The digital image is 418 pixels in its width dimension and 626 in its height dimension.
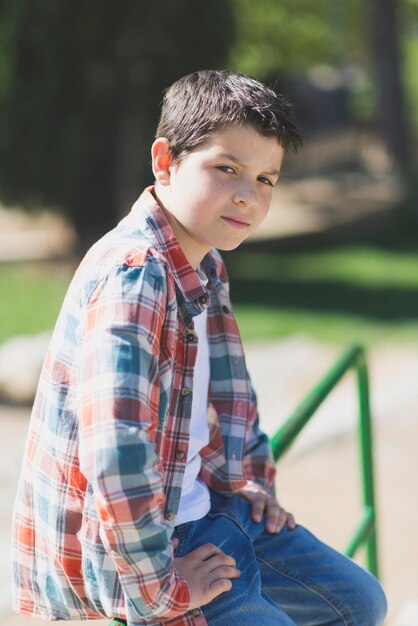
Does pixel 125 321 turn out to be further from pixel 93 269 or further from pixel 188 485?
pixel 188 485

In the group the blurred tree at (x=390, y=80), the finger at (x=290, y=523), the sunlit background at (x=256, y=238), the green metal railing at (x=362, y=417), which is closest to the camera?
the finger at (x=290, y=523)

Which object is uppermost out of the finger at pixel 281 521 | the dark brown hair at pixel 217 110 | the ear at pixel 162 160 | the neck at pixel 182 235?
the dark brown hair at pixel 217 110

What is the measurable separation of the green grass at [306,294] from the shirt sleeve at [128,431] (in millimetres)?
5716

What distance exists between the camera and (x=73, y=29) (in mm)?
8492

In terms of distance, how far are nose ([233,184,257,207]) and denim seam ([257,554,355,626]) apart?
28.7 inches

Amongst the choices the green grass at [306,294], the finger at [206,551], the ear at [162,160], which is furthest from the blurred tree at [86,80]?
the finger at [206,551]

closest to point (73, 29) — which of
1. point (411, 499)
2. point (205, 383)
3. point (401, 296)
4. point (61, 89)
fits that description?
point (61, 89)

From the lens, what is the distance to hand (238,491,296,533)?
1.98m

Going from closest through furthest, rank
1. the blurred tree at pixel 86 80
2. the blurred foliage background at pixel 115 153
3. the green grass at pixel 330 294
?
the green grass at pixel 330 294 < the blurred foliage background at pixel 115 153 < the blurred tree at pixel 86 80

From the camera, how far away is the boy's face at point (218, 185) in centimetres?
167

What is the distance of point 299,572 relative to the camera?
6.35 feet

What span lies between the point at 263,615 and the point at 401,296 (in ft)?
23.8

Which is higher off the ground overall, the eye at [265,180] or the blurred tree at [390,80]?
the blurred tree at [390,80]

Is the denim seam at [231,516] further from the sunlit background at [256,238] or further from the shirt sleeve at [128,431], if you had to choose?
the sunlit background at [256,238]
